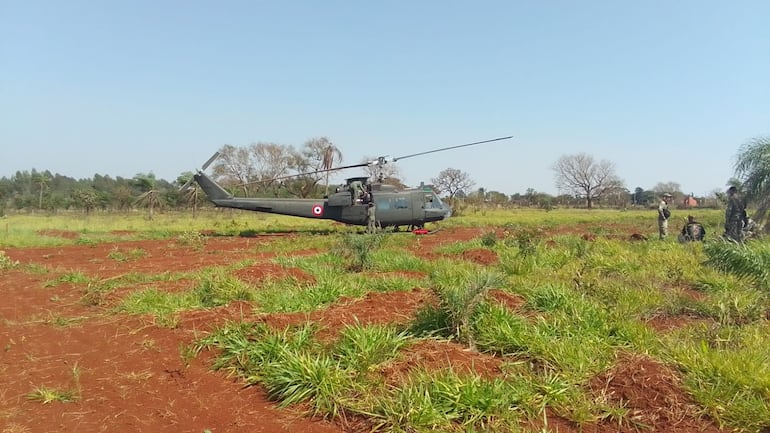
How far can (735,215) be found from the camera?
472 inches

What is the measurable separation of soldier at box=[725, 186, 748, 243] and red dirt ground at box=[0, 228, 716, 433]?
31.7ft

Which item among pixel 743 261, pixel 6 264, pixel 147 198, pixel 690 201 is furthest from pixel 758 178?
pixel 690 201

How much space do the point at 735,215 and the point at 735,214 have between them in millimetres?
26

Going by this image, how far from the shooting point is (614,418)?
3.09 metres

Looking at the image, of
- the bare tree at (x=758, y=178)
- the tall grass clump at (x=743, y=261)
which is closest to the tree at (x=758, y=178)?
the bare tree at (x=758, y=178)

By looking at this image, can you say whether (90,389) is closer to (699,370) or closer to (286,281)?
(286,281)

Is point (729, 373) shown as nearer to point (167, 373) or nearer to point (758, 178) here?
point (167, 373)

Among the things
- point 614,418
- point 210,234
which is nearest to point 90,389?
point 614,418

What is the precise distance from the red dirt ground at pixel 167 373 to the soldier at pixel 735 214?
965 centimetres

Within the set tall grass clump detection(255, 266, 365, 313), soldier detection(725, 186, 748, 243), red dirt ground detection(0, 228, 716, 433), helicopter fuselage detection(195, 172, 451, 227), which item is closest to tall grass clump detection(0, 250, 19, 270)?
red dirt ground detection(0, 228, 716, 433)

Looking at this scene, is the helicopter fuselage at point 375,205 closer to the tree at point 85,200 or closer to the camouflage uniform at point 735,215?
the camouflage uniform at point 735,215

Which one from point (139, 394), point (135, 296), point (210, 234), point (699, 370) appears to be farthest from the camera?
point (210, 234)

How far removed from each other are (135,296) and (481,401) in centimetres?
537

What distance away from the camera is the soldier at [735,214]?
11727 mm
